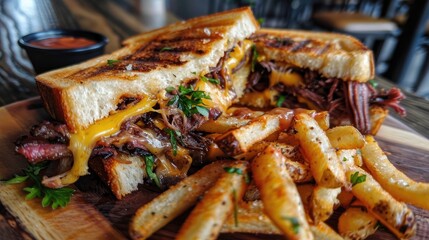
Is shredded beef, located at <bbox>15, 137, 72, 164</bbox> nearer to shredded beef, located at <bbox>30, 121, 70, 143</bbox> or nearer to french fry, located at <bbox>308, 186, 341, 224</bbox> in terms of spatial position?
shredded beef, located at <bbox>30, 121, 70, 143</bbox>

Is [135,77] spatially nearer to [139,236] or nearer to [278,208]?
[139,236]

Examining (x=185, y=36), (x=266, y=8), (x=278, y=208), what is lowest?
(x=266, y=8)

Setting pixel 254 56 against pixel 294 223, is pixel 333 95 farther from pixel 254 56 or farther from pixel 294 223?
pixel 294 223

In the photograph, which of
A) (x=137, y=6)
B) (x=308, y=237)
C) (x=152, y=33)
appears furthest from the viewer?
(x=137, y=6)

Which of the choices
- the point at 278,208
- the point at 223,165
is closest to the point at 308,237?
the point at 278,208

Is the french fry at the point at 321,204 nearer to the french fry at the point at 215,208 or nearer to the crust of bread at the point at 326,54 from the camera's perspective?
the french fry at the point at 215,208

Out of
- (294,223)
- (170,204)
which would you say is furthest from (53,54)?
(294,223)

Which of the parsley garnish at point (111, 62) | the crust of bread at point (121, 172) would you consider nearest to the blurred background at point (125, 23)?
the parsley garnish at point (111, 62)
